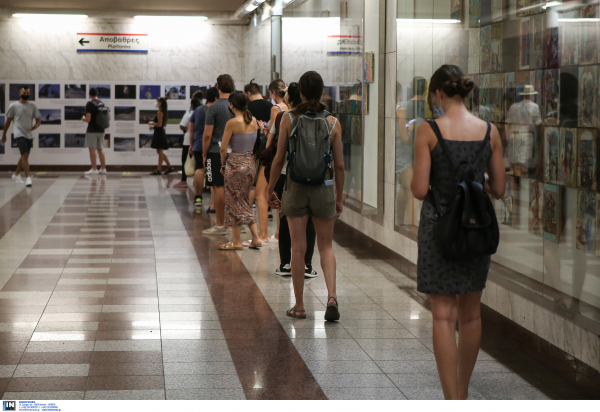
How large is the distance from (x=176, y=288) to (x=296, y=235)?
1.65 metres

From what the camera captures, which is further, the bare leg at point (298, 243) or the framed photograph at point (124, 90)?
the framed photograph at point (124, 90)

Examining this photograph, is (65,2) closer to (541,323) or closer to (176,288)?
(176,288)

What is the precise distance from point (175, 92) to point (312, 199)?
15647 mm

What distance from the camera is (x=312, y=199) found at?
5328 millimetres

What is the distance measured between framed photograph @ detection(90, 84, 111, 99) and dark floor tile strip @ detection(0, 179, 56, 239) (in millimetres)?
4094

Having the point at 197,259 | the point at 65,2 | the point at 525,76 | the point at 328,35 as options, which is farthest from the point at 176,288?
the point at 65,2

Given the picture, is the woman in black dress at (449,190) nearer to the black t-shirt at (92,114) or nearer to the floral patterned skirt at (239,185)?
the floral patterned skirt at (239,185)

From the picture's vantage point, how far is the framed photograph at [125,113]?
20203 mm

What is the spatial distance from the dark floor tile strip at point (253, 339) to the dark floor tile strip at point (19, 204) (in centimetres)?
371

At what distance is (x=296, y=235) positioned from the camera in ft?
17.9

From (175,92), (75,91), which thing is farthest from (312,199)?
(75,91)

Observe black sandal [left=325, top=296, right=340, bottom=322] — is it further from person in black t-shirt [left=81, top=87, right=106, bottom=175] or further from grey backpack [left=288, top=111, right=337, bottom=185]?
person in black t-shirt [left=81, top=87, right=106, bottom=175]

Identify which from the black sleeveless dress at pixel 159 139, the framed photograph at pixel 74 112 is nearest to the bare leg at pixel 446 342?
the black sleeveless dress at pixel 159 139

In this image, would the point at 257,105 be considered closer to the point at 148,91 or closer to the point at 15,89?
the point at 148,91
